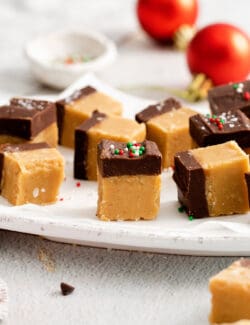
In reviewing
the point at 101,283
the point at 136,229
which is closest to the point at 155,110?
the point at 136,229

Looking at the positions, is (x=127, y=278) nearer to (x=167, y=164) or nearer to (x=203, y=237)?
(x=203, y=237)

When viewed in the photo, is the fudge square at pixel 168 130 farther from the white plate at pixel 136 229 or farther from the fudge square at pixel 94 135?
the white plate at pixel 136 229

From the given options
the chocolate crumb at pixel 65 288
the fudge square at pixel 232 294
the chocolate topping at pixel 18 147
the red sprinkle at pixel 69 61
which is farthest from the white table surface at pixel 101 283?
the red sprinkle at pixel 69 61

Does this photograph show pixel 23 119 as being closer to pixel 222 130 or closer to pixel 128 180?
pixel 128 180

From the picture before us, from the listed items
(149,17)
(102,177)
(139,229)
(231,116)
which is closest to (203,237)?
(139,229)

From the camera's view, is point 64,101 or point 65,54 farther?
point 65,54

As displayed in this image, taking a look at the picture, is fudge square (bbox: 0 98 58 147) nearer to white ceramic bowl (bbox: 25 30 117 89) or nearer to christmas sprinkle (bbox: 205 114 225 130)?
christmas sprinkle (bbox: 205 114 225 130)

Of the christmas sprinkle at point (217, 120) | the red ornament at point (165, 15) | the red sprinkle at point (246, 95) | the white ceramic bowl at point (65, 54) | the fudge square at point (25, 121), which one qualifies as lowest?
the white ceramic bowl at point (65, 54)
